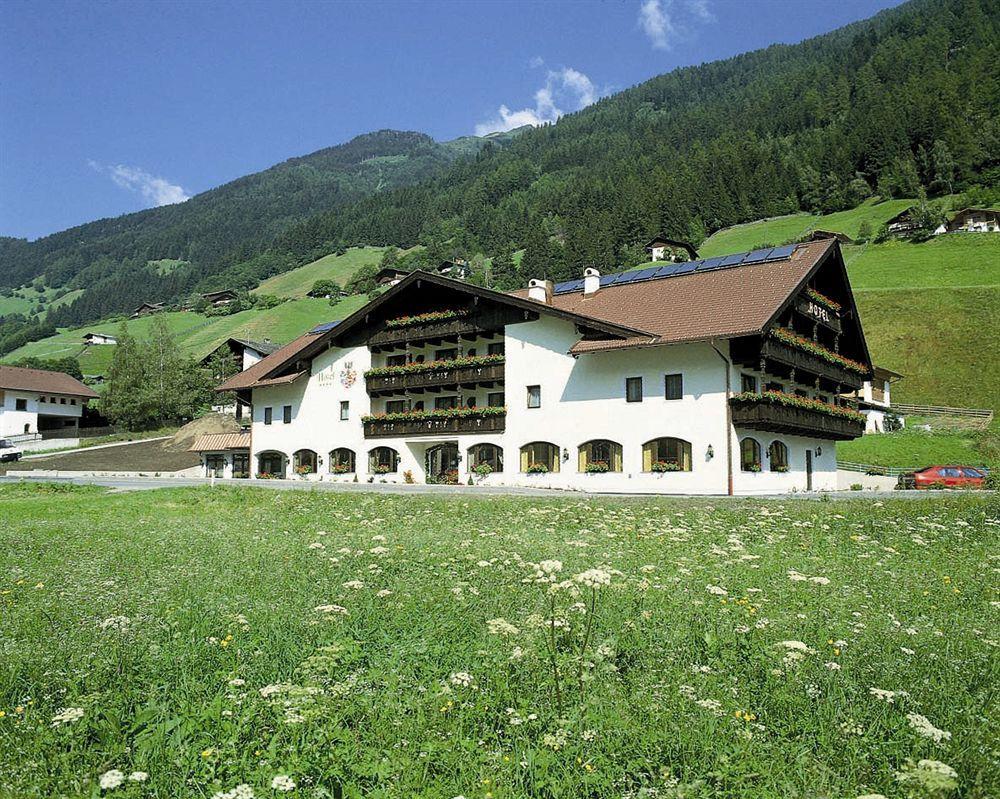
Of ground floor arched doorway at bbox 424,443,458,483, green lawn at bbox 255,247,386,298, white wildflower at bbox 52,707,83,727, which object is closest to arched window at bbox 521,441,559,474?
ground floor arched doorway at bbox 424,443,458,483

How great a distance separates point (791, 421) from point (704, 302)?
704 centimetres

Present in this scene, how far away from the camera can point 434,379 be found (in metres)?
43.3

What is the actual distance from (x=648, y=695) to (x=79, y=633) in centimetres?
536

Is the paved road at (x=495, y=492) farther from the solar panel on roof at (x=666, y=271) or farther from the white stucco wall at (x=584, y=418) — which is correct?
the solar panel on roof at (x=666, y=271)

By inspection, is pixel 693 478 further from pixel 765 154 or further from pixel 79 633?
pixel 765 154

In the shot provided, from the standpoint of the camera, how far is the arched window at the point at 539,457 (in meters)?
38.6

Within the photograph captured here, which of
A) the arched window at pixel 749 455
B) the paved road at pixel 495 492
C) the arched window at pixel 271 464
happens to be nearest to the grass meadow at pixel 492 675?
the paved road at pixel 495 492

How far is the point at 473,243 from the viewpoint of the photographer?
18675 cm

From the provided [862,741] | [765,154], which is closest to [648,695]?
[862,741]

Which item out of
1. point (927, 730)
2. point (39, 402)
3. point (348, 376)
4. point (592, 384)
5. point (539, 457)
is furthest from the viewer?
point (39, 402)

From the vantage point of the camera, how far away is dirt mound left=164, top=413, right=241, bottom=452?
Answer: 64500 mm

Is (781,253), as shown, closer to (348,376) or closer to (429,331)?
(429,331)

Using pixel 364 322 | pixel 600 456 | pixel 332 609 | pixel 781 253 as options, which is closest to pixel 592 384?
pixel 600 456

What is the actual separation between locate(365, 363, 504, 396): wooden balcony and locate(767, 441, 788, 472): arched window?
14596 millimetres
